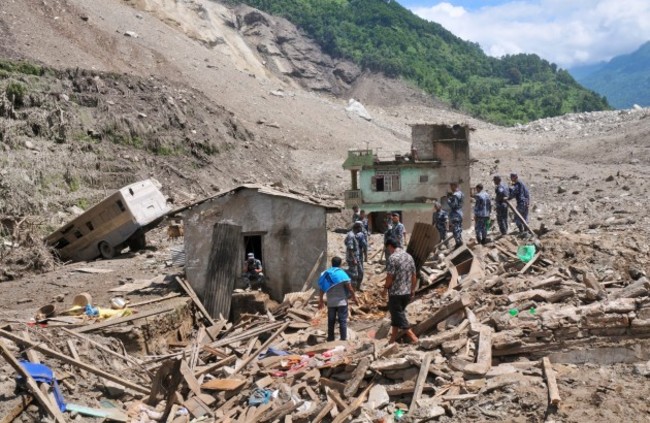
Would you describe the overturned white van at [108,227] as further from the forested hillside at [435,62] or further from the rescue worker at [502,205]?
the forested hillside at [435,62]

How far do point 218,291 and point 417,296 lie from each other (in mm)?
4484

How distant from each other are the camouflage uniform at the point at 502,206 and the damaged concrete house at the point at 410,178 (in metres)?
13.5

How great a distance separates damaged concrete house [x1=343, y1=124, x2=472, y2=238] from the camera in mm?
29969

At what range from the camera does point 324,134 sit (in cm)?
4894

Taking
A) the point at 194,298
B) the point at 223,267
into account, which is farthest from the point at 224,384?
the point at 223,267

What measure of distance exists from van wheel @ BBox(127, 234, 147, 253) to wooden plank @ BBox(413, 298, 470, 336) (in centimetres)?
1342

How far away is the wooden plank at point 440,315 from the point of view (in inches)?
404

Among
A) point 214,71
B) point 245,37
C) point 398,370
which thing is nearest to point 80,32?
point 214,71

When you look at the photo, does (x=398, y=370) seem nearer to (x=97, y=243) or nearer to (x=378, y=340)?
(x=378, y=340)

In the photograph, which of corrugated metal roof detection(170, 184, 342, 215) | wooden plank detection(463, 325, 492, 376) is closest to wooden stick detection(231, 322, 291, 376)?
wooden plank detection(463, 325, 492, 376)

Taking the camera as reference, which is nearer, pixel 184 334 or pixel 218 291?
pixel 184 334

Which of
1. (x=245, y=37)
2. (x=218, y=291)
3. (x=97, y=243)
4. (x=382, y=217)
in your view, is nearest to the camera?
(x=218, y=291)

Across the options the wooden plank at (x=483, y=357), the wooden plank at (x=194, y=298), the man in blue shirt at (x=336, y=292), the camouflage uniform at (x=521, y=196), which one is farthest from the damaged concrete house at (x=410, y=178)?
the wooden plank at (x=483, y=357)

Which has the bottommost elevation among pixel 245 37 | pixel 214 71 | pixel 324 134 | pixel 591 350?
pixel 591 350
